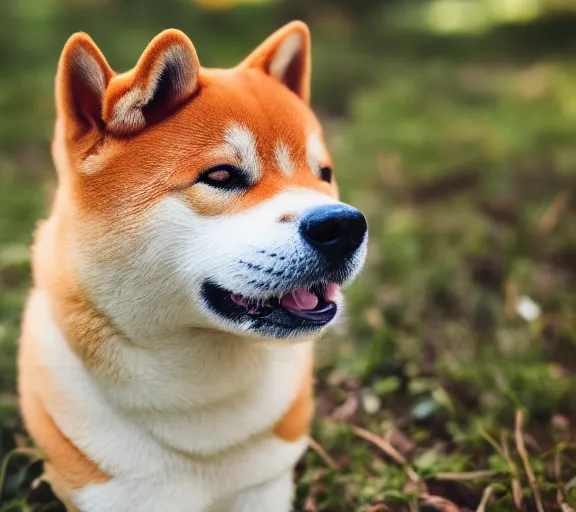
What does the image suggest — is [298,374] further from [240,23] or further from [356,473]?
[240,23]

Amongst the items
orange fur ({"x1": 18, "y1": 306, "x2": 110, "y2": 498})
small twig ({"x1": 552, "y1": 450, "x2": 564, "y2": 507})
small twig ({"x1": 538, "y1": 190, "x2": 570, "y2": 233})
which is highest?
orange fur ({"x1": 18, "y1": 306, "x2": 110, "y2": 498})

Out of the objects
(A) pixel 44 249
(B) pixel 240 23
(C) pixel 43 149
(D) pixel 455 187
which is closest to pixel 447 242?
(D) pixel 455 187

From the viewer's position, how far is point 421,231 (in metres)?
4.07

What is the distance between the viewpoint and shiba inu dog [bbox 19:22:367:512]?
181cm

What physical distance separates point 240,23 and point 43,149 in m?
2.36

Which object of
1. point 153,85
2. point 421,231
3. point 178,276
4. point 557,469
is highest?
point 153,85

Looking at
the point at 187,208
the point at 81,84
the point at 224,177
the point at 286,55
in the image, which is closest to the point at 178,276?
the point at 187,208

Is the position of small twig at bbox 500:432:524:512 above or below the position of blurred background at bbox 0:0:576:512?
above

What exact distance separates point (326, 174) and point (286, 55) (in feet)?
1.29

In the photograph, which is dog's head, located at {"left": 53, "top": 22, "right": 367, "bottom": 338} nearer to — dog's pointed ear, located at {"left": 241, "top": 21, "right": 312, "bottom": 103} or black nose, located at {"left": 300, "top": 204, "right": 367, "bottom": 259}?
black nose, located at {"left": 300, "top": 204, "right": 367, "bottom": 259}

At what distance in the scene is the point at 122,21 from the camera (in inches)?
249

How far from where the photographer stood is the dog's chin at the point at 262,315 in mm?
1846

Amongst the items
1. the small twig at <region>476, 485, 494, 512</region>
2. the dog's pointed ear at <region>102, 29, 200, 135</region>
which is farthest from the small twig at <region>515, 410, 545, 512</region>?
the dog's pointed ear at <region>102, 29, 200, 135</region>

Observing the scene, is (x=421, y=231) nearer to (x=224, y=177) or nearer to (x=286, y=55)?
(x=286, y=55)
